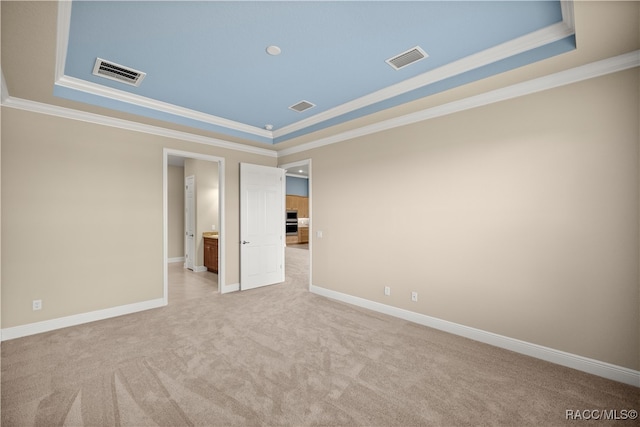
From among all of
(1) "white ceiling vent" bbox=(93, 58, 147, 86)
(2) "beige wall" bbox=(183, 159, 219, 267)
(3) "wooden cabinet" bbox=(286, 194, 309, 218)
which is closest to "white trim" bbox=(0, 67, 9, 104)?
(1) "white ceiling vent" bbox=(93, 58, 147, 86)

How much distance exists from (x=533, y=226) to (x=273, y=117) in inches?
139

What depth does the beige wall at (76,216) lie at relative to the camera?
3.21 m

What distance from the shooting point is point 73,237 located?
356cm

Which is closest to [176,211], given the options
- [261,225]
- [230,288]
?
[261,225]

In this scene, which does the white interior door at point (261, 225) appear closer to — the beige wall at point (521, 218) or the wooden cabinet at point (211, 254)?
the wooden cabinet at point (211, 254)

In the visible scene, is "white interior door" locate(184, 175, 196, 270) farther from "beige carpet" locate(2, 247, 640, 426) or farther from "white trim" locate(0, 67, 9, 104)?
"white trim" locate(0, 67, 9, 104)

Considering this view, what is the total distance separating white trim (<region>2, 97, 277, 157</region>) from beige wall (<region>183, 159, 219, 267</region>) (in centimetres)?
204

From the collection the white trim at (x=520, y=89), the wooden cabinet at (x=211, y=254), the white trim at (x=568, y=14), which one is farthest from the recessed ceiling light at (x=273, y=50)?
the wooden cabinet at (x=211, y=254)

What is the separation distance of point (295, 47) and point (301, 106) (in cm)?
137

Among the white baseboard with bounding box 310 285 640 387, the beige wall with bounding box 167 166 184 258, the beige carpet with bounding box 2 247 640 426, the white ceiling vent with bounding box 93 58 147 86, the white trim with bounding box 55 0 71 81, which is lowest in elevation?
the beige carpet with bounding box 2 247 640 426

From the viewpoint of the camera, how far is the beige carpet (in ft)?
6.54

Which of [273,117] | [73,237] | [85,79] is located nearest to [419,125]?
[273,117]

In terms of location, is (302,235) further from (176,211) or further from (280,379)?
(280,379)

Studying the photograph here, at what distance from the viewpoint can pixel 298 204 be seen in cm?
1160
